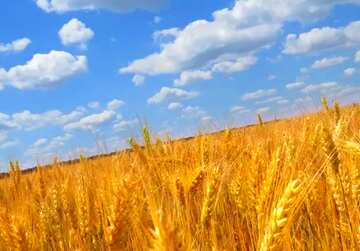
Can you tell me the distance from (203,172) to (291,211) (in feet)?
3.97

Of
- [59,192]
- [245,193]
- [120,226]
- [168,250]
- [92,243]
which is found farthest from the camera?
[59,192]

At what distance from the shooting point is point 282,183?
159cm

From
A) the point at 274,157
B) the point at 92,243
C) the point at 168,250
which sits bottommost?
the point at 92,243

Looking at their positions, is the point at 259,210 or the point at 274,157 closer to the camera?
the point at 259,210

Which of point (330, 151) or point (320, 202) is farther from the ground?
point (330, 151)

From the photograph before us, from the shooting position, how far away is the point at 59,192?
3.36 metres

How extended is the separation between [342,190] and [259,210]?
523mm

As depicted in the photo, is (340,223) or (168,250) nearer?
(168,250)

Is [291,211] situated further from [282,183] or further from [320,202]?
[320,202]

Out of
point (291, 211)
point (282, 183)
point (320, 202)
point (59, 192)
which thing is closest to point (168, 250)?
point (291, 211)

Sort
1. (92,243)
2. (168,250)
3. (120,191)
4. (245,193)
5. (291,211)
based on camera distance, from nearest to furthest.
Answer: (168,250) → (291,211) → (120,191) → (245,193) → (92,243)

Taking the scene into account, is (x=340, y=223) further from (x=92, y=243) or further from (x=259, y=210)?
(x=92, y=243)

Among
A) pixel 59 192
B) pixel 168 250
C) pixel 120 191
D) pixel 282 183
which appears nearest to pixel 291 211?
→ pixel 282 183

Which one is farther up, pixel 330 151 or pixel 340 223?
pixel 330 151
